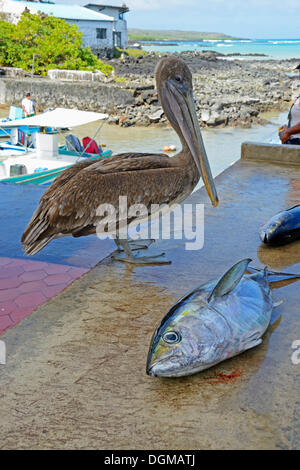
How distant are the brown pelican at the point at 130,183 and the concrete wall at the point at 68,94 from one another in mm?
23358

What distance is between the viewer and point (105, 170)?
3580mm

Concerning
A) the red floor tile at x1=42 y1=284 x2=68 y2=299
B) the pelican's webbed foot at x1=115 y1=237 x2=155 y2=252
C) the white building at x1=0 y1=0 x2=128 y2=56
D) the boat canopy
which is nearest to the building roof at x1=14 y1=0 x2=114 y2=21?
the white building at x1=0 y1=0 x2=128 y2=56

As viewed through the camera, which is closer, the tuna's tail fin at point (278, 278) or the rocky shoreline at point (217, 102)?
the tuna's tail fin at point (278, 278)

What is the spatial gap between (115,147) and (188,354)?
1879 centimetres

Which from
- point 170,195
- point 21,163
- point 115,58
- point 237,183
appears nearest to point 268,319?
point 170,195

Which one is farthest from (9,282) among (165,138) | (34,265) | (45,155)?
(165,138)

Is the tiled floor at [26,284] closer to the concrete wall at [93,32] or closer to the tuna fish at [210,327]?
the tuna fish at [210,327]

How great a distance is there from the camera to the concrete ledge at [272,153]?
657cm

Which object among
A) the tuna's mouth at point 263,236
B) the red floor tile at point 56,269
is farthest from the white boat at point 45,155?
the tuna's mouth at point 263,236

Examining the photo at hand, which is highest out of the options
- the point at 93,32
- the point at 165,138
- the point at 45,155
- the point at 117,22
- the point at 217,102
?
the point at 117,22

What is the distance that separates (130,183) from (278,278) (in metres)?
1.21

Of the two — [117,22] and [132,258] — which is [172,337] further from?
[117,22]

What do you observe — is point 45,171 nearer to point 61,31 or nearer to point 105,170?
point 105,170

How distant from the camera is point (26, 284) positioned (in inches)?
161
